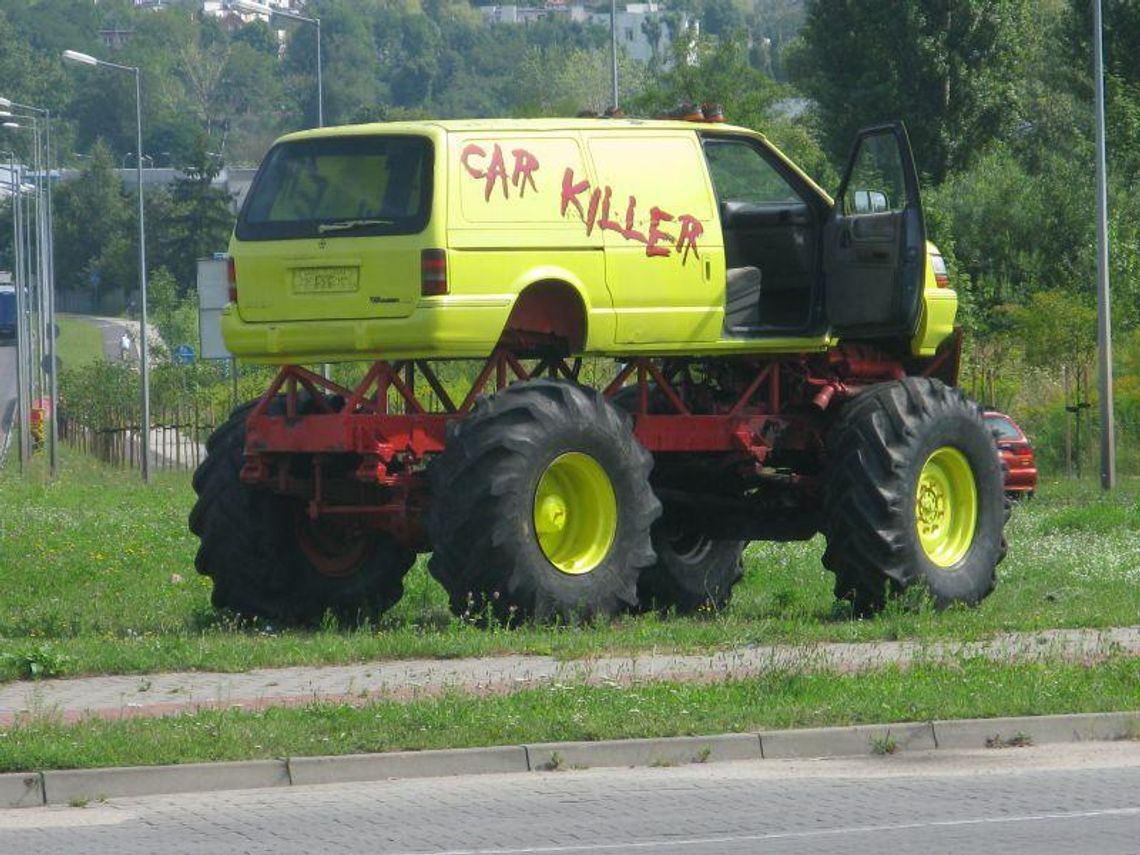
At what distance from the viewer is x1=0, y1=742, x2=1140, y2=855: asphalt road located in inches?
385

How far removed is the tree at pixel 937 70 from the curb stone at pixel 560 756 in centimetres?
5400

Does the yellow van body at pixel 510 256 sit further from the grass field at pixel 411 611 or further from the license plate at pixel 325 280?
the grass field at pixel 411 611

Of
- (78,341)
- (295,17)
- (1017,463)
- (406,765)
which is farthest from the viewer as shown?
(78,341)

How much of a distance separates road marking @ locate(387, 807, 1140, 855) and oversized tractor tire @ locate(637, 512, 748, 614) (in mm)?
8032

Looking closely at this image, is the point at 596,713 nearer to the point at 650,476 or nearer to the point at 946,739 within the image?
the point at 946,739

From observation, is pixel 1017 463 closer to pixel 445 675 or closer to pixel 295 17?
pixel 295 17

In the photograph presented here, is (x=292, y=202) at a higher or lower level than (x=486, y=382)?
higher

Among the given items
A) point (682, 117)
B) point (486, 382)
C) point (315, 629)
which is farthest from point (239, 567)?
point (682, 117)

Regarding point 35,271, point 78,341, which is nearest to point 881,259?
point 35,271

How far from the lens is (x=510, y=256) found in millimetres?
15891

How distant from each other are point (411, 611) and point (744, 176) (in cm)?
377

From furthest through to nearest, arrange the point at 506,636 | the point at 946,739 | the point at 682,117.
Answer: the point at 682,117 → the point at 506,636 → the point at 946,739

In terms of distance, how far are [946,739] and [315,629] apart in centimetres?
596

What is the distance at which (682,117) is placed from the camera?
58.4ft
